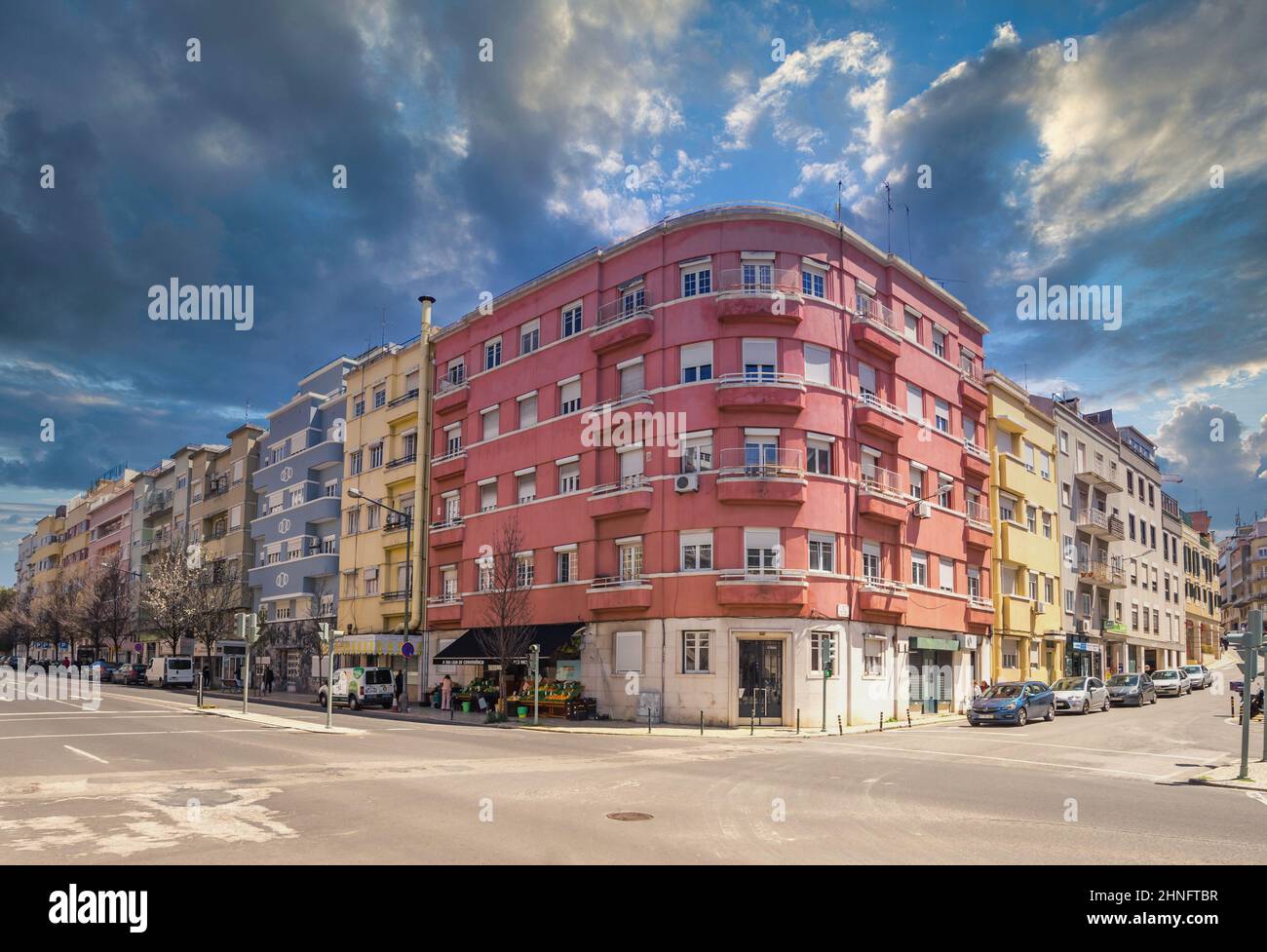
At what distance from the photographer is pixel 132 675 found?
6694 cm

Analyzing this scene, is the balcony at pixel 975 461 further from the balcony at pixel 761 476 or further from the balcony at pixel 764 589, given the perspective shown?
the balcony at pixel 764 589

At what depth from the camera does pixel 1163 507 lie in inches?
3088

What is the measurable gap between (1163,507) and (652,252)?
→ 61.0 m

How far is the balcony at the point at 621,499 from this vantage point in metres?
36.0

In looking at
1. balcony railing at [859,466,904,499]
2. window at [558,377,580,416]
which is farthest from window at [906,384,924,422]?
window at [558,377,580,416]

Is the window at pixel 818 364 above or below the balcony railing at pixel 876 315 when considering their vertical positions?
below

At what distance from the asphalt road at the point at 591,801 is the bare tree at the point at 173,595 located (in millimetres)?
41427

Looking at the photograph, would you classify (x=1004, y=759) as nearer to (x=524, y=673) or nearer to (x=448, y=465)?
(x=524, y=673)

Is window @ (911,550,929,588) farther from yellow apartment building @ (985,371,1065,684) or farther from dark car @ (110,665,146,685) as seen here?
dark car @ (110,665,146,685)

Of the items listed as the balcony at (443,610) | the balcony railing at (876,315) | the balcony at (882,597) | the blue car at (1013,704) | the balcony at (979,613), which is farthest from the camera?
the balcony at (979,613)

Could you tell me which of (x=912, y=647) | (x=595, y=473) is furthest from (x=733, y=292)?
(x=912, y=647)

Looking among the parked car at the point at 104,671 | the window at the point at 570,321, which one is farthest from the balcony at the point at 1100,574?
the parked car at the point at 104,671

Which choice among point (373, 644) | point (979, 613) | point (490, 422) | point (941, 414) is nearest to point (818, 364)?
point (941, 414)
